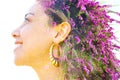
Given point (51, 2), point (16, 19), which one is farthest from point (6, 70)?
point (51, 2)

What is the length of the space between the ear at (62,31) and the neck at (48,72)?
0.10 m

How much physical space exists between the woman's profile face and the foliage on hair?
0.07m

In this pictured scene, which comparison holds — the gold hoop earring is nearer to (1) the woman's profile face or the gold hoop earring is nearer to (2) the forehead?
(1) the woman's profile face

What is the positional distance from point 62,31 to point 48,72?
6.7 inches

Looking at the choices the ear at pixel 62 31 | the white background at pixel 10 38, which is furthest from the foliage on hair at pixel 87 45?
the white background at pixel 10 38

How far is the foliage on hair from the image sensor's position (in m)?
1.13

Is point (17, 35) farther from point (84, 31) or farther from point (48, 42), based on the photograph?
point (84, 31)

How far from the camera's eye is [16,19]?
171cm

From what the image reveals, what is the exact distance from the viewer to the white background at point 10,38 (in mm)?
1666

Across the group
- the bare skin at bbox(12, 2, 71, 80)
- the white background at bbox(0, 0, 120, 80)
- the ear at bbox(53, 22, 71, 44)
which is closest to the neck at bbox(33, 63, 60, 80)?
the bare skin at bbox(12, 2, 71, 80)

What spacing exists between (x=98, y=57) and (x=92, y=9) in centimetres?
19

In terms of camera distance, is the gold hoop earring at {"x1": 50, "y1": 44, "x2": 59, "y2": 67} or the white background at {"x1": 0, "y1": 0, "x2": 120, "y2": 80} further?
the white background at {"x1": 0, "y1": 0, "x2": 120, "y2": 80}

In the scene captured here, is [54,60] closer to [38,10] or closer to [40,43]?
[40,43]

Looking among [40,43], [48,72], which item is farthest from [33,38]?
[48,72]
